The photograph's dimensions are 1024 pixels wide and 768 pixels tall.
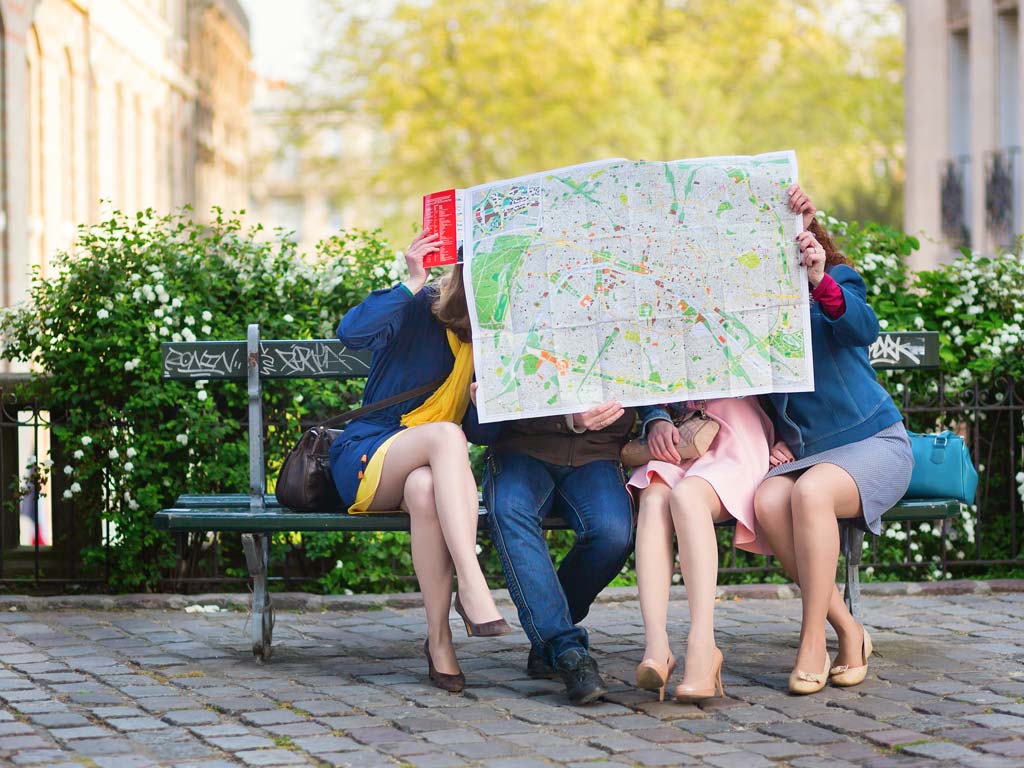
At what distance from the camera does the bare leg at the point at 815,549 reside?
5.07 metres

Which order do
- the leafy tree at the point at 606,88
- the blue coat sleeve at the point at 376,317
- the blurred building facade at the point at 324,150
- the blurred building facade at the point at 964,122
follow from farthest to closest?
the blurred building facade at the point at 324,150, the leafy tree at the point at 606,88, the blurred building facade at the point at 964,122, the blue coat sleeve at the point at 376,317

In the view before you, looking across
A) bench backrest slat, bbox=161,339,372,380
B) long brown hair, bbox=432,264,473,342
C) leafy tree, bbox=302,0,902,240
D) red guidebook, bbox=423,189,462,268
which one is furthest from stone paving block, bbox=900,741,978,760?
leafy tree, bbox=302,0,902,240

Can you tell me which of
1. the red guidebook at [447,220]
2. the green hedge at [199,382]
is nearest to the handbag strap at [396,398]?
the red guidebook at [447,220]

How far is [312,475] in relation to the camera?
551 cm

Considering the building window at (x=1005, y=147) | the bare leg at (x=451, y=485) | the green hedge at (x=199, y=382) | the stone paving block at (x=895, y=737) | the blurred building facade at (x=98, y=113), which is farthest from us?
the building window at (x=1005, y=147)

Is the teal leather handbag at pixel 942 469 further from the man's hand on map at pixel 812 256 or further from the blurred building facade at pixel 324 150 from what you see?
the blurred building facade at pixel 324 150

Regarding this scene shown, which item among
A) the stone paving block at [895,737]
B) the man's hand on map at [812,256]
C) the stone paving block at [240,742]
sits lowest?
the stone paving block at [240,742]

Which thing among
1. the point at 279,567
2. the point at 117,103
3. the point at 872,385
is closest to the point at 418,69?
the point at 117,103

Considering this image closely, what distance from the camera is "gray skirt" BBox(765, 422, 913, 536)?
520cm

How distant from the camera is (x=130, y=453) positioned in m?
→ 7.12

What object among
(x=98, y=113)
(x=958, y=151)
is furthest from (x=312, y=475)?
(x=98, y=113)

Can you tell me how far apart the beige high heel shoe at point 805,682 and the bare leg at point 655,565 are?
0.41 metres

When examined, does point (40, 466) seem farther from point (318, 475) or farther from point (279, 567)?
point (318, 475)

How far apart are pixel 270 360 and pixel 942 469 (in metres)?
2.50
